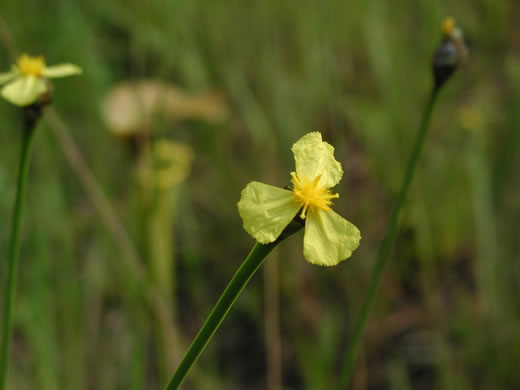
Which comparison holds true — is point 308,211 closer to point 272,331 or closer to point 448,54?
point 448,54

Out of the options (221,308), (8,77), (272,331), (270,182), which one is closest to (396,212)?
(221,308)

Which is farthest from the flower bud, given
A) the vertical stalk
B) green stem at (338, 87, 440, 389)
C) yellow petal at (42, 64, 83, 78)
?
the vertical stalk

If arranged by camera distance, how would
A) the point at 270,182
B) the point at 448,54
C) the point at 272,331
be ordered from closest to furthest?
the point at 448,54 < the point at 272,331 < the point at 270,182

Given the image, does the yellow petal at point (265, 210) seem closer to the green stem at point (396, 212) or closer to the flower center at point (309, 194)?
the flower center at point (309, 194)

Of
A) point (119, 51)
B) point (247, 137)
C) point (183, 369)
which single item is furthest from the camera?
point (119, 51)

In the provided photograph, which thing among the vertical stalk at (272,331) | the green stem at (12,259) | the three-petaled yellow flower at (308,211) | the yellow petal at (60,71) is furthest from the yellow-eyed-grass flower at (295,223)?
the vertical stalk at (272,331)

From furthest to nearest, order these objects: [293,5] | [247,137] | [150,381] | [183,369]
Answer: [293,5] → [247,137] → [150,381] → [183,369]

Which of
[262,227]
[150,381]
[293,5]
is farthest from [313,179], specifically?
[293,5]

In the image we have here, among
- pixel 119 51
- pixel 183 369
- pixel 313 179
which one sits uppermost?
pixel 119 51

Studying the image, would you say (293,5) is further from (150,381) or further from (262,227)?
(262,227)
